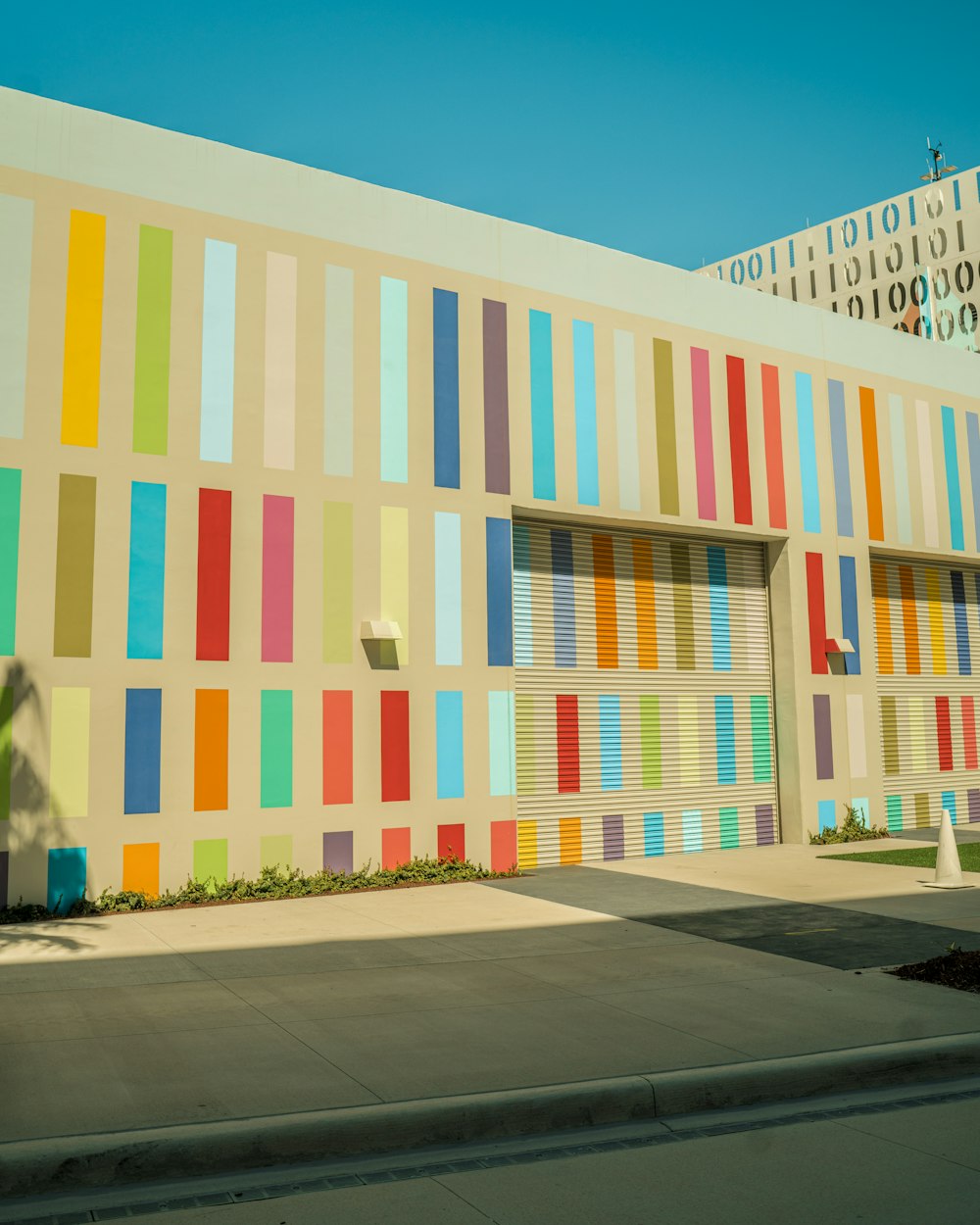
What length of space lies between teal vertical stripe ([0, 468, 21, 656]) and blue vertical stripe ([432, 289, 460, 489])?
5201mm

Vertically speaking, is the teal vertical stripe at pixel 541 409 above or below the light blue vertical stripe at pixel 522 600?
above

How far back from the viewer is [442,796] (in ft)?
47.2

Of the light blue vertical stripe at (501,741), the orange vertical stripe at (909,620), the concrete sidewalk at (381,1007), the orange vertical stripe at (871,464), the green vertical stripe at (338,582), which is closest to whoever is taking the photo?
the concrete sidewalk at (381,1007)

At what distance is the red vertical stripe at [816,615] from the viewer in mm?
18797

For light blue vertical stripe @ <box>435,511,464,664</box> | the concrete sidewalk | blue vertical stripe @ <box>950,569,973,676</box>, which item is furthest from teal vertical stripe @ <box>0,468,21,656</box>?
blue vertical stripe @ <box>950,569,973,676</box>

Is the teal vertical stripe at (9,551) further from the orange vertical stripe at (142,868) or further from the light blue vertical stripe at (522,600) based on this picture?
the light blue vertical stripe at (522,600)

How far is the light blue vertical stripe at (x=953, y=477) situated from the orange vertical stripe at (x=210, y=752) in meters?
14.7

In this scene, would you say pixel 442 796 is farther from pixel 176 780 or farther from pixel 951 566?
pixel 951 566

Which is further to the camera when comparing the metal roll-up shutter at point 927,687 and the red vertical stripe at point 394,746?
the metal roll-up shutter at point 927,687

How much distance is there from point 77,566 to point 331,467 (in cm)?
333

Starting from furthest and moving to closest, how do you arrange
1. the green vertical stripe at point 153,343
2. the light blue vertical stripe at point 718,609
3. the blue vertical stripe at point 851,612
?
the blue vertical stripe at point 851,612 < the light blue vertical stripe at point 718,609 < the green vertical stripe at point 153,343

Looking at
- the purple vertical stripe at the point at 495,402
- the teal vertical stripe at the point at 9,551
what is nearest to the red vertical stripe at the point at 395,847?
the purple vertical stripe at the point at 495,402

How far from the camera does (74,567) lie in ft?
39.6

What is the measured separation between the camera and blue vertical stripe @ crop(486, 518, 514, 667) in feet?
49.4
